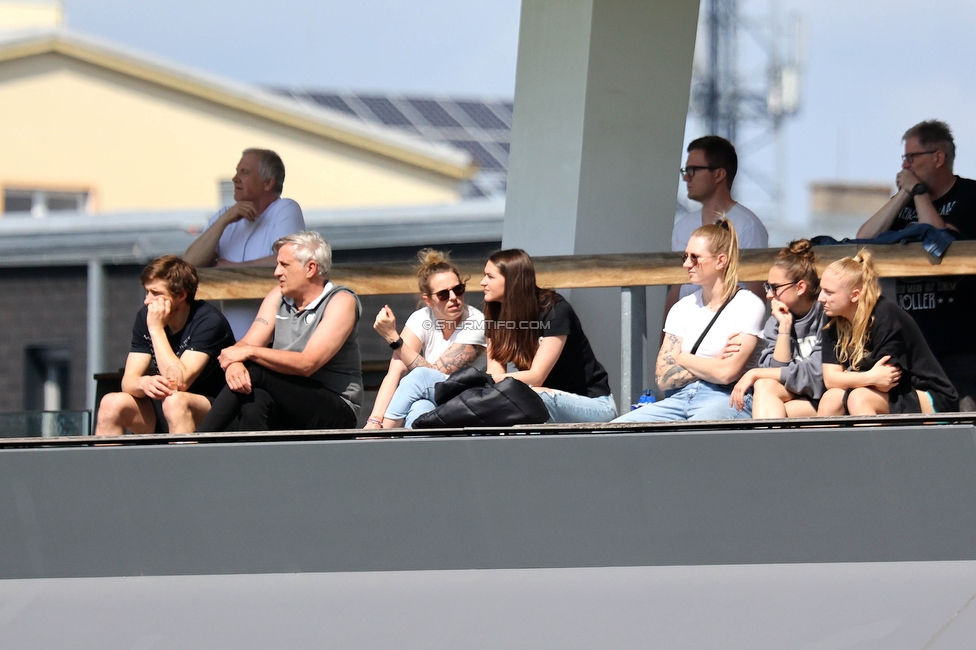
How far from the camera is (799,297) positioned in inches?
185

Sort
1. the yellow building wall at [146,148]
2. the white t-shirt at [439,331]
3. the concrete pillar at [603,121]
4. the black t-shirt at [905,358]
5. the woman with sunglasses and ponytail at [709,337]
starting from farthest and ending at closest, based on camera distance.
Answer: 1. the yellow building wall at [146,148]
2. the concrete pillar at [603,121]
3. the white t-shirt at [439,331]
4. the woman with sunglasses and ponytail at [709,337]
5. the black t-shirt at [905,358]

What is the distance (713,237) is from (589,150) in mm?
1289

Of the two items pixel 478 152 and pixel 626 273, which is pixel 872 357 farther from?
pixel 478 152

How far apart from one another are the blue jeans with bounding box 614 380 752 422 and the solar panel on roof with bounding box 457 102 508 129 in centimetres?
1321

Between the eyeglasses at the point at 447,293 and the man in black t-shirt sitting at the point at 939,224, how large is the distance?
1.40 metres

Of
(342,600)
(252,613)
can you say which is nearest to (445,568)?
(342,600)

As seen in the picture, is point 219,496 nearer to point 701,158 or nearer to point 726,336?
point 726,336

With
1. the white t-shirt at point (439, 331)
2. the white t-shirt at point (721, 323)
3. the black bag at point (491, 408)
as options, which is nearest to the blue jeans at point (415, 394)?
the white t-shirt at point (439, 331)

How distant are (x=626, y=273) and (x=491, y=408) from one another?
0.71 metres

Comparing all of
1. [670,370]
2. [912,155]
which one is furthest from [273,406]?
[912,155]

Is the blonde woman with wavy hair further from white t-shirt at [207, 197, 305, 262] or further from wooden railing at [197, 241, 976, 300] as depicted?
white t-shirt at [207, 197, 305, 262]

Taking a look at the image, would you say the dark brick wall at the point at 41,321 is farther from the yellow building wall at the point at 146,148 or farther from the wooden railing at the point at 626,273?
the wooden railing at the point at 626,273

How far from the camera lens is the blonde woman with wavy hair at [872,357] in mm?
4508

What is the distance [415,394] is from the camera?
502 centimetres
